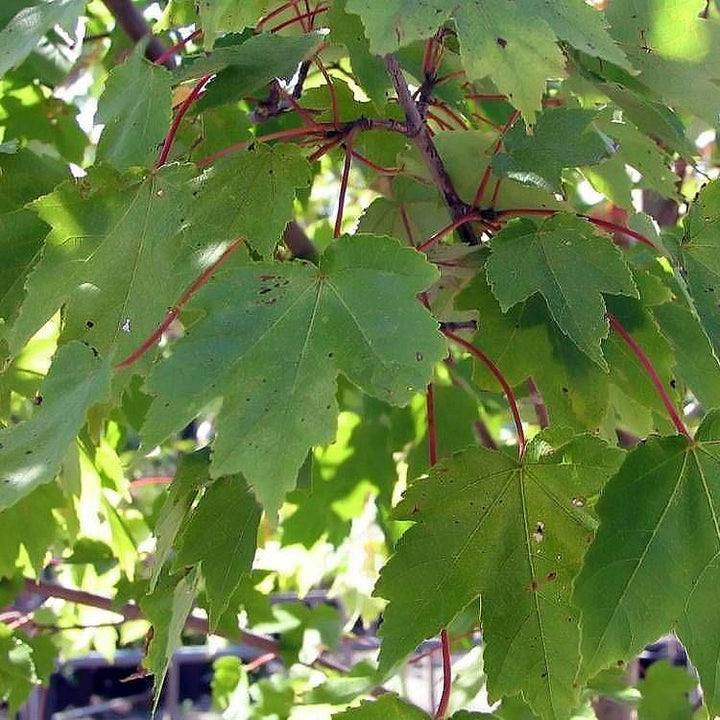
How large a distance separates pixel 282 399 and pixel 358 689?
0.65 meters

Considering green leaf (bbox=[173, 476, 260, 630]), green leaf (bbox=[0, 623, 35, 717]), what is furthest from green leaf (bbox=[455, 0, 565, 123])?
green leaf (bbox=[0, 623, 35, 717])

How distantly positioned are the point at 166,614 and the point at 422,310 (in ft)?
1.15

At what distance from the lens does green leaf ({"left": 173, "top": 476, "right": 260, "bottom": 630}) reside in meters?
0.71

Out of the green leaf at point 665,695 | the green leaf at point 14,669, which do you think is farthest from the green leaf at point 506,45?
the green leaf at point 14,669

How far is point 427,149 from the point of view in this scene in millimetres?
782

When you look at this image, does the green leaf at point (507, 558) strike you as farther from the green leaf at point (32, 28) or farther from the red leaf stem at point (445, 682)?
the green leaf at point (32, 28)

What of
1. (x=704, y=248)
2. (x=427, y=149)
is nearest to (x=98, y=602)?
(x=427, y=149)

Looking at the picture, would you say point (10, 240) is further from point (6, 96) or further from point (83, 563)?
point (83, 563)

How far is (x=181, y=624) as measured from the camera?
28.7 inches

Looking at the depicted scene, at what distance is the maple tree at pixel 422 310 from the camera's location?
0.57 metres

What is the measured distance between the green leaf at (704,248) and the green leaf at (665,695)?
586 millimetres

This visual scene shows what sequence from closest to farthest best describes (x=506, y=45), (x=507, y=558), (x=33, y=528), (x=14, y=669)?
(x=506, y=45), (x=507, y=558), (x=33, y=528), (x=14, y=669)

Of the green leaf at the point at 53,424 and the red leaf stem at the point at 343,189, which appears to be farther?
the red leaf stem at the point at 343,189

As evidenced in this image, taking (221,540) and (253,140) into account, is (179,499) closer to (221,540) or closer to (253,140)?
(221,540)
